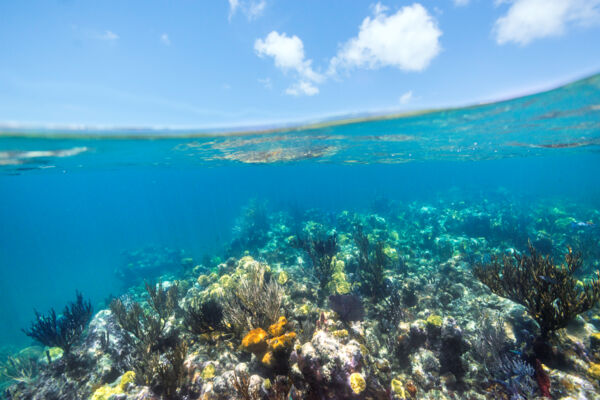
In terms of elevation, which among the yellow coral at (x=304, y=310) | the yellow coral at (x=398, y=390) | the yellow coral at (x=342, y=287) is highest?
the yellow coral at (x=398, y=390)

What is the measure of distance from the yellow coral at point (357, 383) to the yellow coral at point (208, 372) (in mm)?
2742

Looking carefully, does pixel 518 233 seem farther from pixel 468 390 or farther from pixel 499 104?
pixel 468 390

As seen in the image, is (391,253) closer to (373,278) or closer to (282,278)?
(373,278)

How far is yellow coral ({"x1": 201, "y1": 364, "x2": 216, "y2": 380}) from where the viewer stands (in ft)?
14.9

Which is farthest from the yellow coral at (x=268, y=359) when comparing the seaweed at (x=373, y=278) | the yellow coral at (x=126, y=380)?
the seaweed at (x=373, y=278)

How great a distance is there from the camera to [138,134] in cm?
1377

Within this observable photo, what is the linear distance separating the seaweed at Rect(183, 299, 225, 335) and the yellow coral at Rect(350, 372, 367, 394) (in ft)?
12.0

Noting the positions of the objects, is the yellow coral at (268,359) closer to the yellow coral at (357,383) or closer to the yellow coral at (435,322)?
the yellow coral at (357,383)

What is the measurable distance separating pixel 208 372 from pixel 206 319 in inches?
67.9

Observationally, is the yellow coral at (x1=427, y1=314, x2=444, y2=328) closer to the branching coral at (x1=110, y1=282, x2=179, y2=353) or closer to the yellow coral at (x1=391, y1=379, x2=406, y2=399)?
the yellow coral at (x1=391, y1=379, x2=406, y2=399)

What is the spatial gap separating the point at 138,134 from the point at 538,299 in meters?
17.5

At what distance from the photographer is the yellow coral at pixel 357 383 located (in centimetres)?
335

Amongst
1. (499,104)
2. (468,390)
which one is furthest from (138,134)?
(499,104)

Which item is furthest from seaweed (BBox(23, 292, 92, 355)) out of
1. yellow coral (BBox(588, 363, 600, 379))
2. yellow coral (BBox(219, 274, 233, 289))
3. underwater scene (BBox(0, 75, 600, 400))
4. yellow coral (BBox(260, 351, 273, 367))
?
yellow coral (BBox(588, 363, 600, 379))
